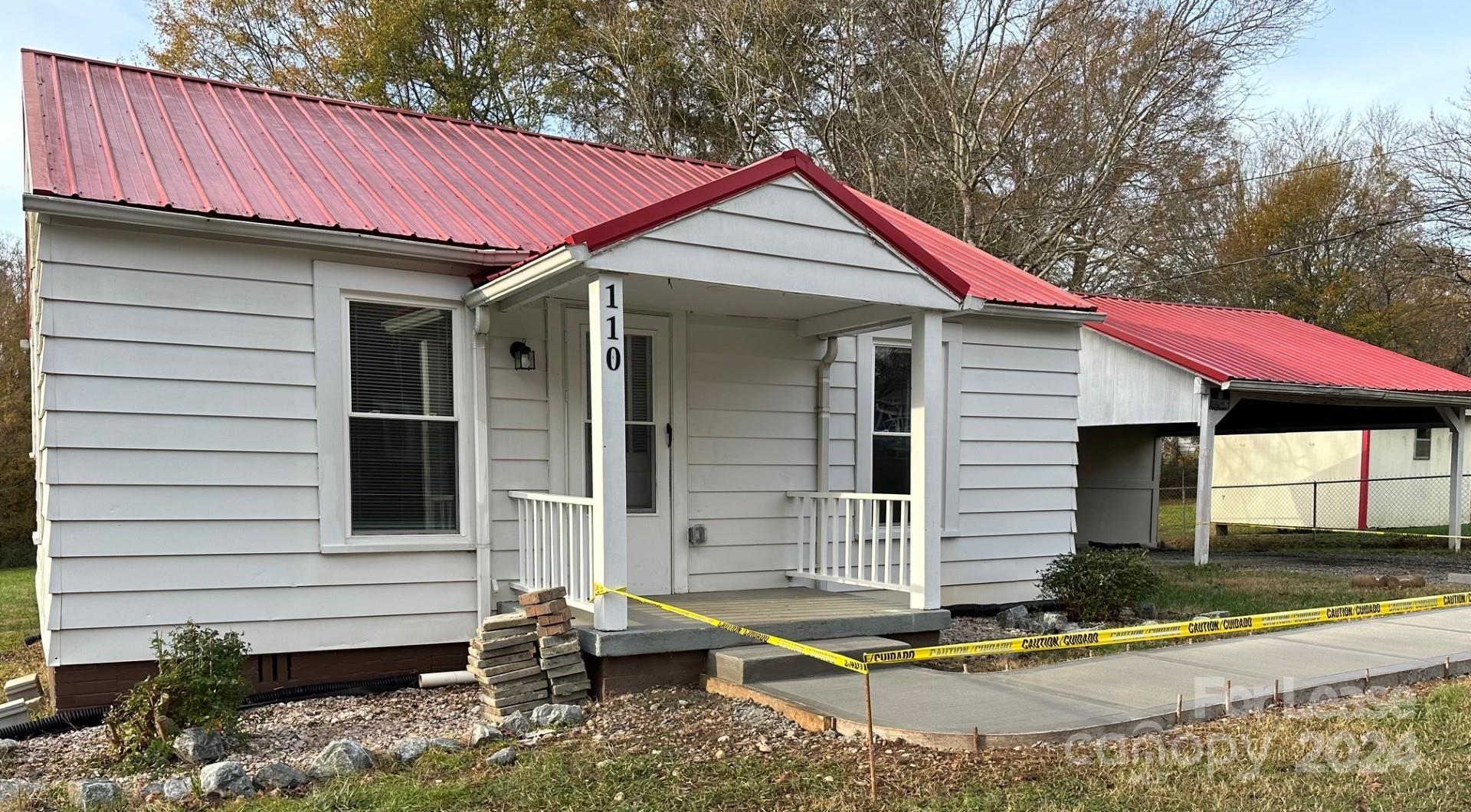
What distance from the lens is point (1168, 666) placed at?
671 cm

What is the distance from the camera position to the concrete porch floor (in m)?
6.22

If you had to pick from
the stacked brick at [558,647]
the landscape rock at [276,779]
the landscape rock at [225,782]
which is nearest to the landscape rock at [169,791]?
the landscape rock at [225,782]

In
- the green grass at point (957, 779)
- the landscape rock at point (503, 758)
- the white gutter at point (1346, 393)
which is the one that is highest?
the white gutter at point (1346, 393)

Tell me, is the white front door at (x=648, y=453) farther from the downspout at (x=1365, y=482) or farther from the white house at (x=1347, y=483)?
the downspout at (x=1365, y=482)

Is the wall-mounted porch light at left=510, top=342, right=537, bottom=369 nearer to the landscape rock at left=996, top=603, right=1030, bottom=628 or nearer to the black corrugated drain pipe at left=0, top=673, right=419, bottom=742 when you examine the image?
the black corrugated drain pipe at left=0, top=673, right=419, bottom=742

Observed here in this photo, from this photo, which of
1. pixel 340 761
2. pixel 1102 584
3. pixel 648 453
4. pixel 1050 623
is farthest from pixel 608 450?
pixel 1102 584

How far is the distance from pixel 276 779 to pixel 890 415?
19.3 feet

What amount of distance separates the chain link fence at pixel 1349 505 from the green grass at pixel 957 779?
61.8 feet

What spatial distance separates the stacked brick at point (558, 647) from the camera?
6062 mm

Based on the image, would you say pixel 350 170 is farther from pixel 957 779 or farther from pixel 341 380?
pixel 957 779

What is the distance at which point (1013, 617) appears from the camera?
9.20 m

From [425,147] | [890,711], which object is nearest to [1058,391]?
[890,711]

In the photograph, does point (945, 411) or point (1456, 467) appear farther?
point (1456, 467)

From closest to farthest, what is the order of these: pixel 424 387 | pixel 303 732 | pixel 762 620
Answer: pixel 303 732
pixel 762 620
pixel 424 387
